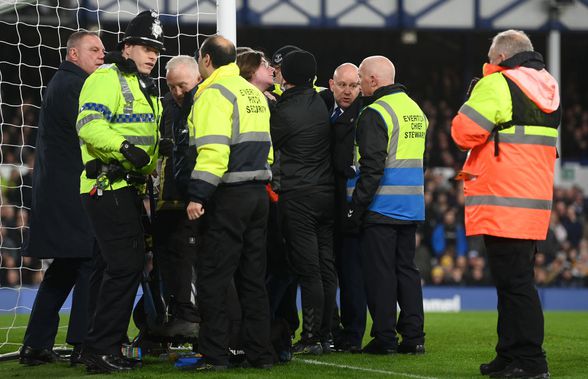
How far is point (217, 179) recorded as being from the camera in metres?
6.43

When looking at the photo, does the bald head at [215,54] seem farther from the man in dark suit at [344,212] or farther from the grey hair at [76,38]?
the man in dark suit at [344,212]

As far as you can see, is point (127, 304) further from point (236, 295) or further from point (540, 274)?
point (540, 274)

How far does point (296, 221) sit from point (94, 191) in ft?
5.55

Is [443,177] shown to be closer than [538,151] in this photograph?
No

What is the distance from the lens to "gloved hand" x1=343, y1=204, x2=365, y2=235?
780 centimetres

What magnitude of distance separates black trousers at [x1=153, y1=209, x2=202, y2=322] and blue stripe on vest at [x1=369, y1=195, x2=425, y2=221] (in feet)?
4.84

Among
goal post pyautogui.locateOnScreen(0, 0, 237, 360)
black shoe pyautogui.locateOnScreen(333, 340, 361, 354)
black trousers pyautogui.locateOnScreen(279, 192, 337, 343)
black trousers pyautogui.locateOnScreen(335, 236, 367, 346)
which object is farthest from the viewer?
goal post pyautogui.locateOnScreen(0, 0, 237, 360)

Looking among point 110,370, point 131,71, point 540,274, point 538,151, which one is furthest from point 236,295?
point 540,274

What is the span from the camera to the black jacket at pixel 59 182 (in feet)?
24.0

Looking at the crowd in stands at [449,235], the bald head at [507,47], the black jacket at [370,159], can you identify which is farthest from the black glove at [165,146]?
the crowd in stands at [449,235]

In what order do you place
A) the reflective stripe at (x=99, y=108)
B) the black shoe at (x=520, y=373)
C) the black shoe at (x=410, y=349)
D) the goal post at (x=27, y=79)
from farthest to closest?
1. the goal post at (x=27, y=79)
2. the black shoe at (x=410, y=349)
3. the reflective stripe at (x=99, y=108)
4. the black shoe at (x=520, y=373)

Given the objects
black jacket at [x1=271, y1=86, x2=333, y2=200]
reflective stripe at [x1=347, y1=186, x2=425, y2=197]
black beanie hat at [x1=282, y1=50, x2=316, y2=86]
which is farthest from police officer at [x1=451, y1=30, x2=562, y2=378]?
black beanie hat at [x1=282, y1=50, x2=316, y2=86]

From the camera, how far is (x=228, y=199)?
21.7 feet

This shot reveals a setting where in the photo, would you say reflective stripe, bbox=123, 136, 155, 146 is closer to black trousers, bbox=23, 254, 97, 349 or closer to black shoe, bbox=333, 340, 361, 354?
black trousers, bbox=23, 254, 97, 349
